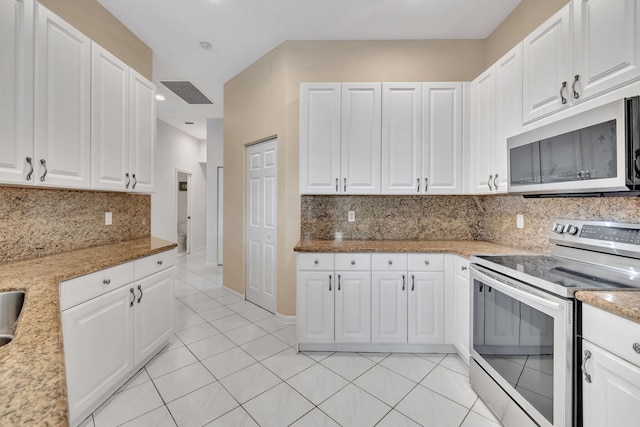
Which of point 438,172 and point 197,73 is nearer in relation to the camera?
point 438,172

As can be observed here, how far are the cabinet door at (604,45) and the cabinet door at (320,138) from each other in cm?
164

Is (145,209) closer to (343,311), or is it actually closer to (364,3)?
(343,311)

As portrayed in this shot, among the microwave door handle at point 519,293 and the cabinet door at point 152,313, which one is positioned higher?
the microwave door handle at point 519,293

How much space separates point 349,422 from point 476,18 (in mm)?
3477

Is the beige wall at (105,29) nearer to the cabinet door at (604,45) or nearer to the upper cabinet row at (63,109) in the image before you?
the upper cabinet row at (63,109)

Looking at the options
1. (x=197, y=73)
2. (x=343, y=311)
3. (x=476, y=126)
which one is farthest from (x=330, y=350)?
(x=197, y=73)

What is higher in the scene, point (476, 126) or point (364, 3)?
point (364, 3)

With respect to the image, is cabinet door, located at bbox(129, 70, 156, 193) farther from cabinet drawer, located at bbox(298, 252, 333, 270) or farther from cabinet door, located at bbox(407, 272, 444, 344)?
cabinet door, located at bbox(407, 272, 444, 344)

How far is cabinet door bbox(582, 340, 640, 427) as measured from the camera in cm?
98

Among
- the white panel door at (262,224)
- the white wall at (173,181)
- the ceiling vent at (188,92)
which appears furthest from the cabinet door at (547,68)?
the white wall at (173,181)

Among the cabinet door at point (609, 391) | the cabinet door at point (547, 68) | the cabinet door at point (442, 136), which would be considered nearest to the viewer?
the cabinet door at point (609, 391)

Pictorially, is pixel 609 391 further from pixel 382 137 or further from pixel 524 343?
pixel 382 137

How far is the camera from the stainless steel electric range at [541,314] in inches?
48.1

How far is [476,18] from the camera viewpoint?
255 cm
